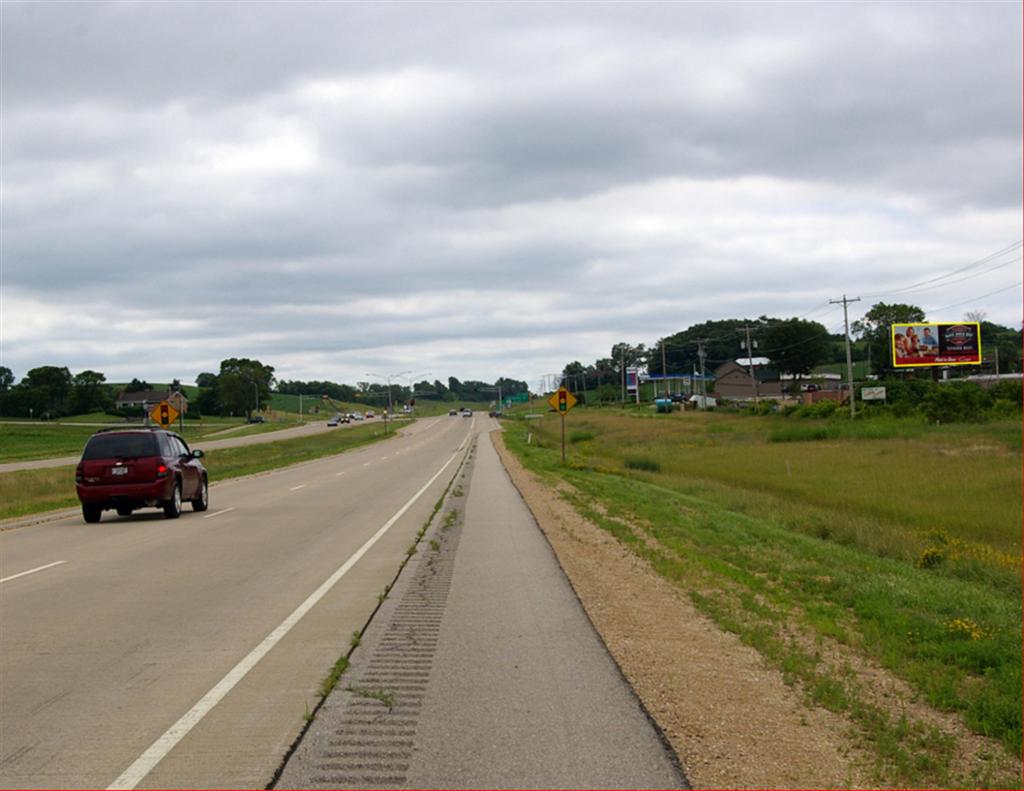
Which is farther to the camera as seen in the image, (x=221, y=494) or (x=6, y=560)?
(x=221, y=494)

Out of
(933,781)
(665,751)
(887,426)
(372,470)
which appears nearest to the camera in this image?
(933,781)

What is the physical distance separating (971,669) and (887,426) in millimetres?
54410

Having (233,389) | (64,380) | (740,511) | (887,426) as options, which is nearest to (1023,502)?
(740,511)

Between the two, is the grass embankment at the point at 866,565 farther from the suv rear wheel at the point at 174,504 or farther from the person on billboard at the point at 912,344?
the person on billboard at the point at 912,344

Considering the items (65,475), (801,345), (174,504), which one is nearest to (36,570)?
(174,504)

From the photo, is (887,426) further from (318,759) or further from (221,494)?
(318,759)

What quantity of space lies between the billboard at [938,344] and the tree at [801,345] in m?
40.8

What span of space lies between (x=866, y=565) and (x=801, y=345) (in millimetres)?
93745

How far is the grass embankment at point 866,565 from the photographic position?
24.1ft

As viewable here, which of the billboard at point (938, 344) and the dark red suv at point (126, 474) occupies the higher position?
the billboard at point (938, 344)

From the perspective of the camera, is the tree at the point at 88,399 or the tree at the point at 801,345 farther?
the tree at the point at 88,399

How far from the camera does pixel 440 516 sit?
891 inches

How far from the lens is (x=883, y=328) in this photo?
A: 262ft

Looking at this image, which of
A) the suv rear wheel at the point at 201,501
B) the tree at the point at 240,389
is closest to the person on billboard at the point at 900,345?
the suv rear wheel at the point at 201,501
